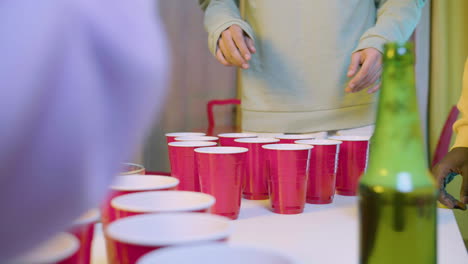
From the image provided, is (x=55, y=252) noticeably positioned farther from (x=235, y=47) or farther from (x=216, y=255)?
(x=235, y=47)

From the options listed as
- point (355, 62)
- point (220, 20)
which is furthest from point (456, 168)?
point (220, 20)

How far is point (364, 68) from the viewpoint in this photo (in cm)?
127

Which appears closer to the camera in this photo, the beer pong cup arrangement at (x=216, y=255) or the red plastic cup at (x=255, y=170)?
the beer pong cup arrangement at (x=216, y=255)

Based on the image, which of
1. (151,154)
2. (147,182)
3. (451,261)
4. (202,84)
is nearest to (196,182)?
(147,182)

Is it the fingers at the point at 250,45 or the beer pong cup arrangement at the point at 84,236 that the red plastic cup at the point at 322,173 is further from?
the beer pong cup arrangement at the point at 84,236

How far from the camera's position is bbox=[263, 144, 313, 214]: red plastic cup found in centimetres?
91

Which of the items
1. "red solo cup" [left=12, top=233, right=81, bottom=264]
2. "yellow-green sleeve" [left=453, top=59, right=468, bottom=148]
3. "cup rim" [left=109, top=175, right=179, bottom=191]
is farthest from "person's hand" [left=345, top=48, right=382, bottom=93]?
"red solo cup" [left=12, top=233, right=81, bottom=264]

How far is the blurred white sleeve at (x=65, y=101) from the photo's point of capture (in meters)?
0.22

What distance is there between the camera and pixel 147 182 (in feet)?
2.27

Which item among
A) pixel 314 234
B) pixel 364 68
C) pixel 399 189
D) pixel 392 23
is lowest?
pixel 314 234

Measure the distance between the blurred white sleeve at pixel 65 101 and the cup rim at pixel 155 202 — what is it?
0.25 meters

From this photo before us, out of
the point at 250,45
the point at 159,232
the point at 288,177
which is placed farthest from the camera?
the point at 250,45

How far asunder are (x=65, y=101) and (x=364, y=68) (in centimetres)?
112

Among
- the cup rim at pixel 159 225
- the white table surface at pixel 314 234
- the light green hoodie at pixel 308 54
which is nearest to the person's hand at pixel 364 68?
the light green hoodie at pixel 308 54
